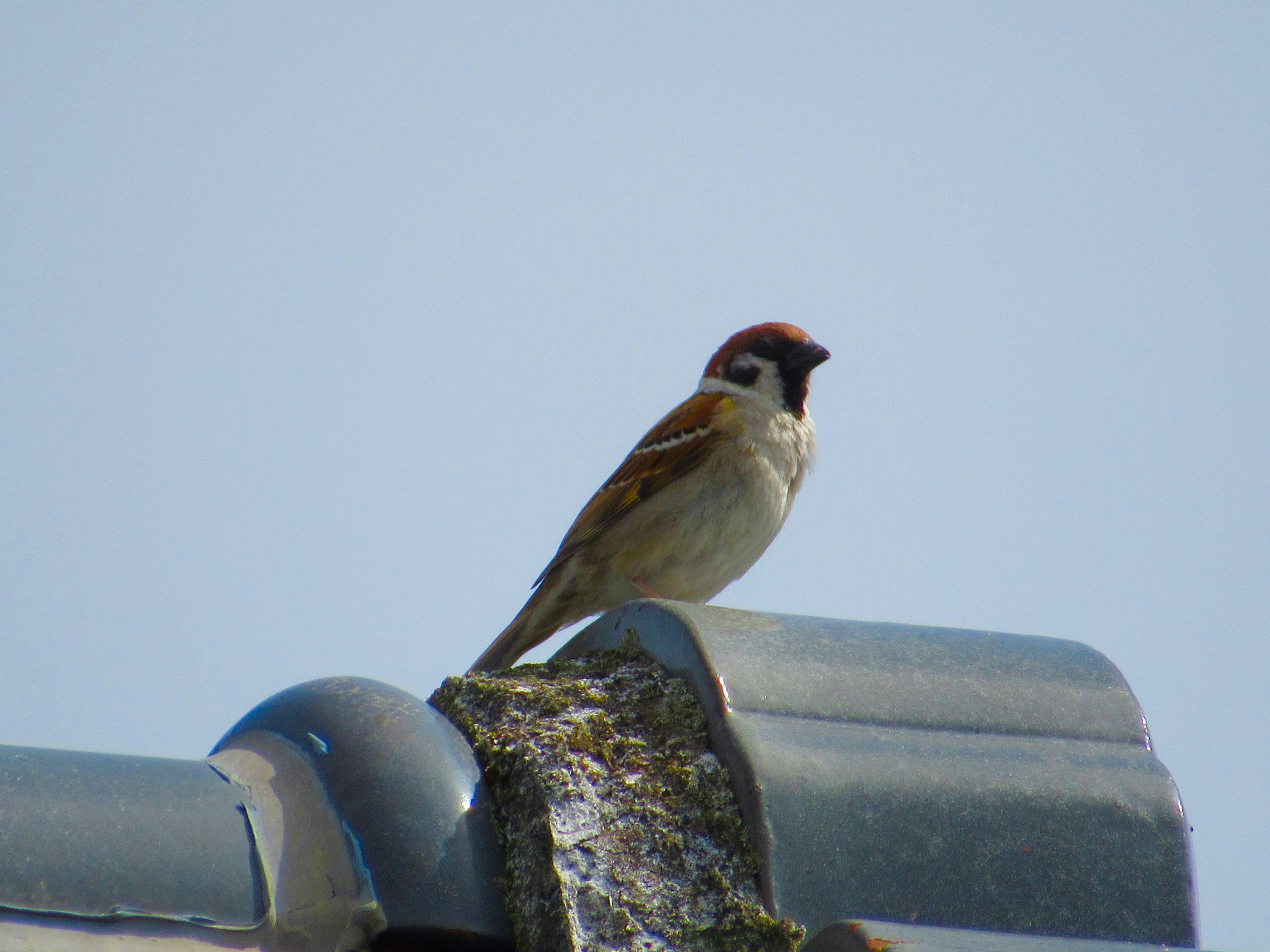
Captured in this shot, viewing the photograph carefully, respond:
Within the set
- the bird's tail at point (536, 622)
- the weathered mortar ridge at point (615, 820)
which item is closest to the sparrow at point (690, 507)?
the bird's tail at point (536, 622)

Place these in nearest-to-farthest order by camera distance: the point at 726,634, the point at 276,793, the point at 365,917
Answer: the point at 365,917
the point at 276,793
the point at 726,634

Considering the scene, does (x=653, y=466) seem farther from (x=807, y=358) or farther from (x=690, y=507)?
(x=807, y=358)

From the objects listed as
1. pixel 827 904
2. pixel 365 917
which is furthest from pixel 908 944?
pixel 365 917

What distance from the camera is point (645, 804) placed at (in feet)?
4.99

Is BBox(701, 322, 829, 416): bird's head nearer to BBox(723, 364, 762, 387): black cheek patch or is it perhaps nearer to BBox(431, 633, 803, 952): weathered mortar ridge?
BBox(723, 364, 762, 387): black cheek patch

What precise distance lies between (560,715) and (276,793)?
0.37m

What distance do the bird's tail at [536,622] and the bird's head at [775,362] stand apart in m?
0.92

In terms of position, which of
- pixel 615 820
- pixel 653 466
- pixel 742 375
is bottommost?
pixel 615 820

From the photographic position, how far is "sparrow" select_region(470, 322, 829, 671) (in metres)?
3.85

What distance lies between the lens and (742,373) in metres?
4.36

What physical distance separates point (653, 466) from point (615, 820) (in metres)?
2.60

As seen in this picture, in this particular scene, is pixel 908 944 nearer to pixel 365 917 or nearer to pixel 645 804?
pixel 645 804

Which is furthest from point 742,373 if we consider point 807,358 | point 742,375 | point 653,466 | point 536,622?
point 536,622

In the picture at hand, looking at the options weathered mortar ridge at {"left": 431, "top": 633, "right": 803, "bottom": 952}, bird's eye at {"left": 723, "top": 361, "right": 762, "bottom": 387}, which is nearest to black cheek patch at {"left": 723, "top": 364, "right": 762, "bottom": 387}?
bird's eye at {"left": 723, "top": 361, "right": 762, "bottom": 387}
